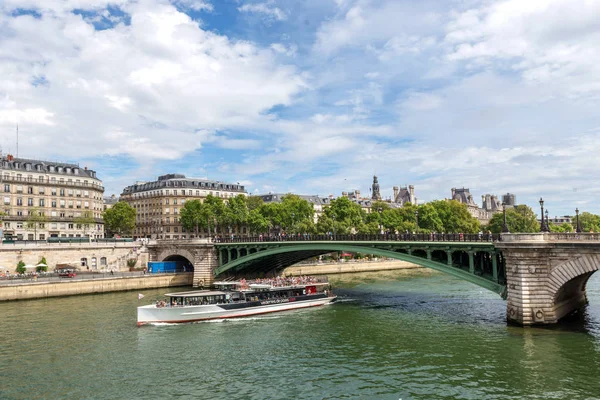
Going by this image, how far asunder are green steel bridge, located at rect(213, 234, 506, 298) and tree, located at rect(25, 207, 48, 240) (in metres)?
33.3

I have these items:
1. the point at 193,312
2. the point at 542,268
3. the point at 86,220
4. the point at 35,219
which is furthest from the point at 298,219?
the point at 542,268

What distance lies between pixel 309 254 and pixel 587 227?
112 m

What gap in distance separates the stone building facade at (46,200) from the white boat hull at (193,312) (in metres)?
49.0

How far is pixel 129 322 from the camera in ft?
137

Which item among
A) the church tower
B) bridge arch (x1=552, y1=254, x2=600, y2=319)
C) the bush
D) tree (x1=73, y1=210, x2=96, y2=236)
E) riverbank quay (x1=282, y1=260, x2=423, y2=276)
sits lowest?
riverbank quay (x1=282, y1=260, x2=423, y2=276)

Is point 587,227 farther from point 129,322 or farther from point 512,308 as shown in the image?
point 129,322

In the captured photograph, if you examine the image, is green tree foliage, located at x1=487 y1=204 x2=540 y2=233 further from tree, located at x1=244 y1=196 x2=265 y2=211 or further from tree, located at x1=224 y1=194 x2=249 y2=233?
tree, located at x1=224 y1=194 x2=249 y2=233

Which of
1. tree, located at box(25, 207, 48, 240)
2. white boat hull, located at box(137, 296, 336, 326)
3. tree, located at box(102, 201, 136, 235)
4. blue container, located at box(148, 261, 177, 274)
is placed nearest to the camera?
white boat hull, located at box(137, 296, 336, 326)

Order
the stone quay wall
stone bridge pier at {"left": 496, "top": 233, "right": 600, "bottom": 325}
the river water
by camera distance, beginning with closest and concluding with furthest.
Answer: the river water
stone bridge pier at {"left": 496, "top": 233, "right": 600, "bottom": 325}
the stone quay wall

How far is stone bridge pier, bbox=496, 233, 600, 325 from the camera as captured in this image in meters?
32.7

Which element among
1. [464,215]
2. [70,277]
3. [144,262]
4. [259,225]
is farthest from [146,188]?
[464,215]

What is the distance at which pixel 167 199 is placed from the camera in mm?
123188

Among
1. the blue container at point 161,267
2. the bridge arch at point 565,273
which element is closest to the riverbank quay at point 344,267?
the blue container at point 161,267

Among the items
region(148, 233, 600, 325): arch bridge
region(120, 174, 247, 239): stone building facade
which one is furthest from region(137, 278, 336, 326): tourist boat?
region(120, 174, 247, 239): stone building facade
